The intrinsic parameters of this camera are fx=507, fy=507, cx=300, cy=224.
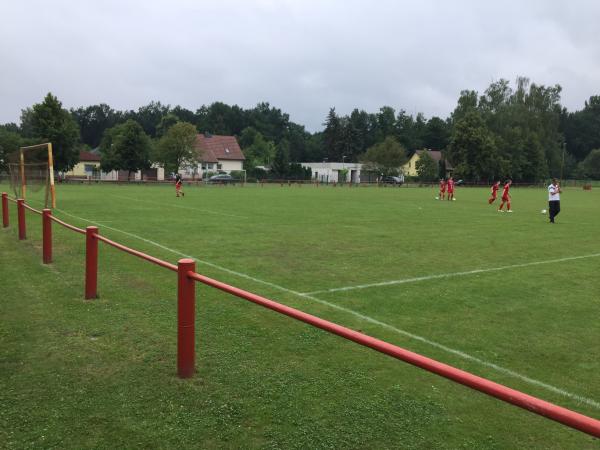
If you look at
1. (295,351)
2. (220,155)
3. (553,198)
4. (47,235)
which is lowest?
(295,351)

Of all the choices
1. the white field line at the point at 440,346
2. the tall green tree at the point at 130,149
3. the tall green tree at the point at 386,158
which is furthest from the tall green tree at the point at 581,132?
the white field line at the point at 440,346

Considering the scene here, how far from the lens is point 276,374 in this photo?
5.01 meters

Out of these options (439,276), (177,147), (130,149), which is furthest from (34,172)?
(130,149)

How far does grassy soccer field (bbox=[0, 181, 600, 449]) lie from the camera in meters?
4.00

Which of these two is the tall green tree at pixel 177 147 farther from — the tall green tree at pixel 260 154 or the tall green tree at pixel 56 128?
the tall green tree at pixel 260 154

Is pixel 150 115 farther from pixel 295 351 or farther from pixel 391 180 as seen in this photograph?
pixel 295 351

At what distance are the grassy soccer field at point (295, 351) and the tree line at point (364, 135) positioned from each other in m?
54.1

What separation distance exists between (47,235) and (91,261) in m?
3.06

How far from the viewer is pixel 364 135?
137 meters

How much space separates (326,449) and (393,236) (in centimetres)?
1238

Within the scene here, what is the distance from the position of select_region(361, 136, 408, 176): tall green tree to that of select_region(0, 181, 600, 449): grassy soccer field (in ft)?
230

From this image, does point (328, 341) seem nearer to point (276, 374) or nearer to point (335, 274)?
point (276, 374)

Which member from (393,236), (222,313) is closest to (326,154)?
(393,236)

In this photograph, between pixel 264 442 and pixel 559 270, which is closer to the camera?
pixel 264 442
